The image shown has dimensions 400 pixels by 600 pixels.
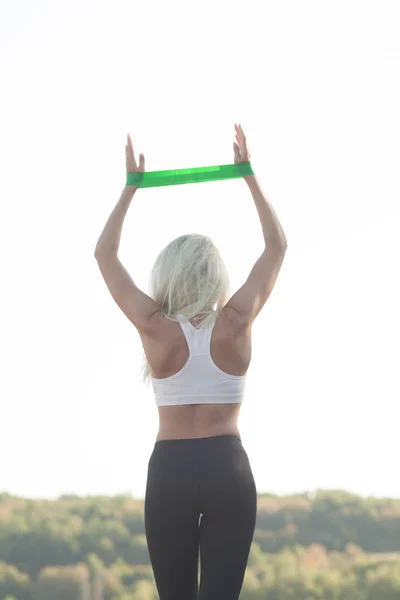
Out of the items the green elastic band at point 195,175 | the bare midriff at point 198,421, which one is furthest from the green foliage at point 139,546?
the bare midriff at point 198,421

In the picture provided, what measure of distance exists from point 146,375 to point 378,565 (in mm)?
24396

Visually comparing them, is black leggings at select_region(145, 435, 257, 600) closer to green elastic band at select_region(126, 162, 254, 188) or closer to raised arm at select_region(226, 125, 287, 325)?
raised arm at select_region(226, 125, 287, 325)

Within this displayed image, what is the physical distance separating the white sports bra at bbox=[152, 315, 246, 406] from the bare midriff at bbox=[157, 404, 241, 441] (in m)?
0.02

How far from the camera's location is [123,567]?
2438cm

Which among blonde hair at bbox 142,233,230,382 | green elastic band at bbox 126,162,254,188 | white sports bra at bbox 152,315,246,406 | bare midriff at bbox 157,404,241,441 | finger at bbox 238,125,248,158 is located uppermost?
finger at bbox 238,125,248,158

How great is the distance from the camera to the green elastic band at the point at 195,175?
121 inches

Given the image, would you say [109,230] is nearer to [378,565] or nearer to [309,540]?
[309,540]

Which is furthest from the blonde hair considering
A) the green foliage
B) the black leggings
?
the green foliage

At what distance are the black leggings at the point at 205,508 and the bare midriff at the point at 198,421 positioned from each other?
2 cm

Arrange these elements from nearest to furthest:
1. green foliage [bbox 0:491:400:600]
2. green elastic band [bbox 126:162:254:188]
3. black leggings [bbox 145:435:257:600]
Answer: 1. black leggings [bbox 145:435:257:600]
2. green elastic band [bbox 126:162:254:188]
3. green foliage [bbox 0:491:400:600]

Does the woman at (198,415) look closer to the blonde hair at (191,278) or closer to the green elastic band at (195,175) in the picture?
the blonde hair at (191,278)

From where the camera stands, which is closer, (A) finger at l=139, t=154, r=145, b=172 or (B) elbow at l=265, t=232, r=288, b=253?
(B) elbow at l=265, t=232, r=288, b=253

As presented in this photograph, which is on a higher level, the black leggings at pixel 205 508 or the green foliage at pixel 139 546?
the black leggings at pixel 205 508

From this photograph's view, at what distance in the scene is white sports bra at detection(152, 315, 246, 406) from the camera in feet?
9.12
